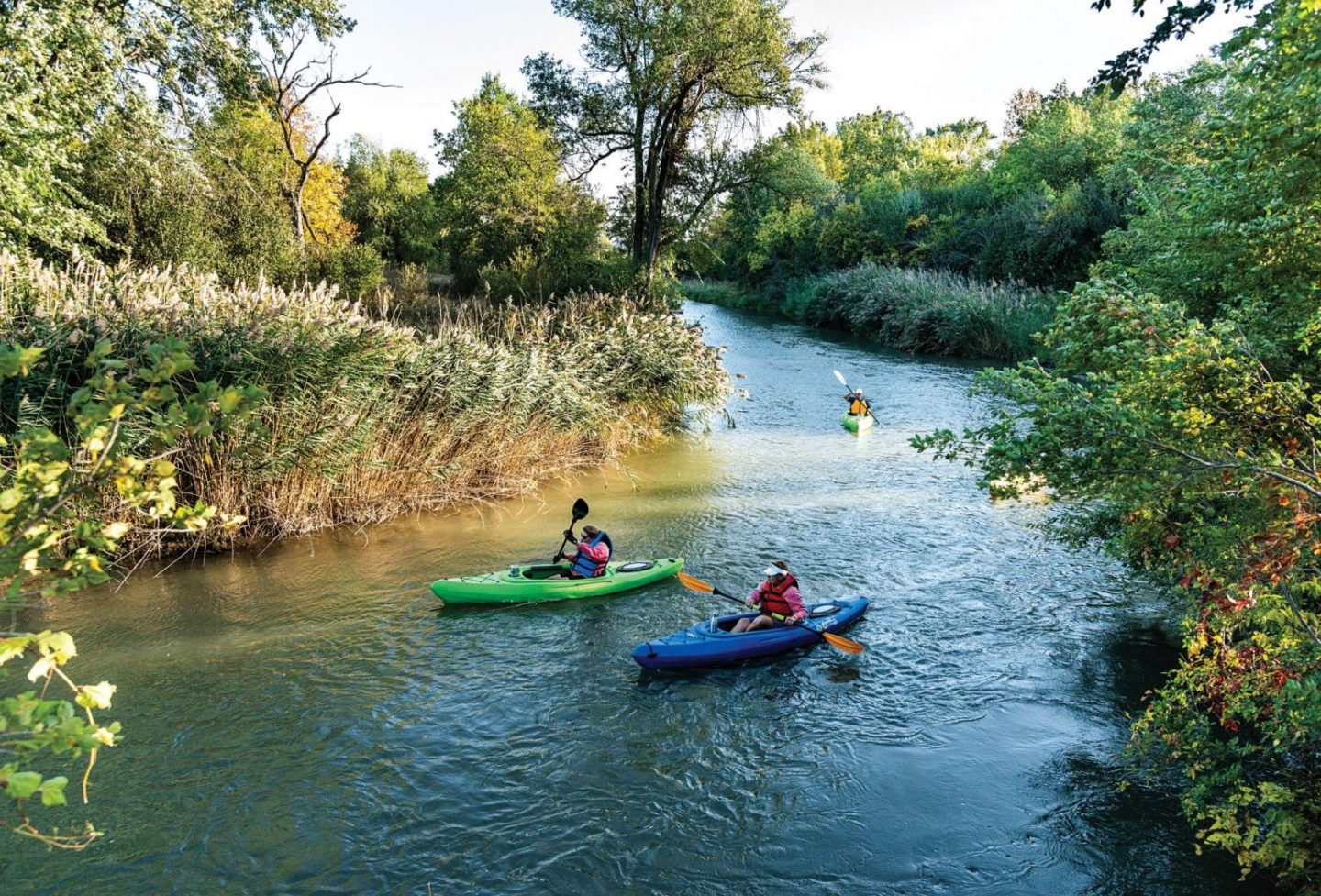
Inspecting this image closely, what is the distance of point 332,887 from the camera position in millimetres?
4980

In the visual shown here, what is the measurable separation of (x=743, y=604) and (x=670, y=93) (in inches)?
704

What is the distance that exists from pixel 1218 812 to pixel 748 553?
6571mm

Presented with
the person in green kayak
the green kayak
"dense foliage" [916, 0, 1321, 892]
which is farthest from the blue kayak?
the person in green kayak

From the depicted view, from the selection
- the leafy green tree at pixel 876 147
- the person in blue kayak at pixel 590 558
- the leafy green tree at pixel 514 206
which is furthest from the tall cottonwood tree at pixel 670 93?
the leafy green tree at pixel 876 147

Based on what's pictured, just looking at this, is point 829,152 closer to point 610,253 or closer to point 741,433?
point 610,253

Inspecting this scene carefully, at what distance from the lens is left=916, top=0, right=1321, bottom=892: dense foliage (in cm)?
421

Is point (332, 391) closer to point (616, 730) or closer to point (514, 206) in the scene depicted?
point (616, 730)

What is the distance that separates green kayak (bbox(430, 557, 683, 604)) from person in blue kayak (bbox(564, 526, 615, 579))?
8 centimetres

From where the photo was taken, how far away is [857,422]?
1689 centimetres

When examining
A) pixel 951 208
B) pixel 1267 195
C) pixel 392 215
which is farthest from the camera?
pixel 392 215

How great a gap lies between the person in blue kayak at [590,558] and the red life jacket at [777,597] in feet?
6.45

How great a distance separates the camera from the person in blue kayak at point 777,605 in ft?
26.3

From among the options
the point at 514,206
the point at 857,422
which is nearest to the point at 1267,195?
the point at 857,422

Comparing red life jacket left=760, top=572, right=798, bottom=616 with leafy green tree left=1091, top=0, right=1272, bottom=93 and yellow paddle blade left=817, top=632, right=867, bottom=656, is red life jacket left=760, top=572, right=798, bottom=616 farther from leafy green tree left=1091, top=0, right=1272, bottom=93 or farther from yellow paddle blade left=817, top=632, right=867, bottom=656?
leafy green tree left=1091, top=0, right=1272, bottom=93
